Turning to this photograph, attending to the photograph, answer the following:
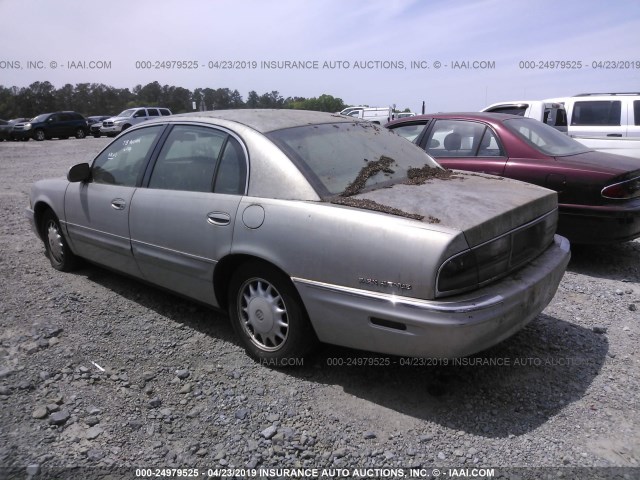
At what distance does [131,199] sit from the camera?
372 centimetres

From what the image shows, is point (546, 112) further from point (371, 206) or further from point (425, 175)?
point (371, 206)

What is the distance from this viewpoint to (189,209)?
10.8 ft

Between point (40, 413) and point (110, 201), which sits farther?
point (110, 201)

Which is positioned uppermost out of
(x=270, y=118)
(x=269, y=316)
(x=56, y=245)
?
(x=270, y=118)

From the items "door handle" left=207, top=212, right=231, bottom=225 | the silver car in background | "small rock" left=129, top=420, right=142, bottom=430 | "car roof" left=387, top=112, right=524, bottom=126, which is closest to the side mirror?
the silver car in background

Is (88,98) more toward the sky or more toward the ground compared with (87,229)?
more toward the sky

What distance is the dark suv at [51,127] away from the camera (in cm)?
2658

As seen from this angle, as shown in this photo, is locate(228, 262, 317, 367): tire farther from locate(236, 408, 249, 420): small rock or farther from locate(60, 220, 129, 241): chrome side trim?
locate(60, 220, 129, 241): chrome side trim

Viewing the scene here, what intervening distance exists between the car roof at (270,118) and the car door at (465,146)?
6.27ft

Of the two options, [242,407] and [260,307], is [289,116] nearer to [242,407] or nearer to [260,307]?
[260,307]

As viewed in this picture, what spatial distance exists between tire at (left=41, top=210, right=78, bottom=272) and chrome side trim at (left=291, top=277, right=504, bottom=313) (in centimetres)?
314

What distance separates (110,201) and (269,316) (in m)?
1.77

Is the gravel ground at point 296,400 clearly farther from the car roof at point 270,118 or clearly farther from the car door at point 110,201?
the car roof at point 270,118

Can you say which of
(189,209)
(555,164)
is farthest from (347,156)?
(555,164)
